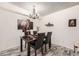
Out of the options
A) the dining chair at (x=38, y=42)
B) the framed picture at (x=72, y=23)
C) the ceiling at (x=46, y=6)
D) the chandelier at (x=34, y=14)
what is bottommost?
the dining chair at (x=38, y=42)

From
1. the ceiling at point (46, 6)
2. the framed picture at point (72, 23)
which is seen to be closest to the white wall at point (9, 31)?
the ceiling at point (46, 6)

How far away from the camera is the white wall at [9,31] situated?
6.59 ft

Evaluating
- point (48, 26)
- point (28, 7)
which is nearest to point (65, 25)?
point (48, 26)

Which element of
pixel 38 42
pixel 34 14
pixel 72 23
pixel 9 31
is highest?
pixel 34 14

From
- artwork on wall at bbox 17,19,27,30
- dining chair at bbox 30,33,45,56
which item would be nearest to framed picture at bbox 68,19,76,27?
dining chair at bbox 30,33,45,56

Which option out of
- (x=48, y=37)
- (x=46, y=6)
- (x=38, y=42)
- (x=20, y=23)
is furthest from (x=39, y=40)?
(x=46, y=6)

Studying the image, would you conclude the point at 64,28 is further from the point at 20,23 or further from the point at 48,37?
the point at 20,23

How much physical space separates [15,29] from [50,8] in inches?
28.3

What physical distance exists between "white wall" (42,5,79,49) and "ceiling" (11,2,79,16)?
0.22ft

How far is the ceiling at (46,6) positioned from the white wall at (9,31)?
0.20 metres

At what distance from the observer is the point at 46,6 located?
2.06 m

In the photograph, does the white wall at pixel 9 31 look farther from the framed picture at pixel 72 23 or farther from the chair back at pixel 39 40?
the framed picture at pixel 72 23

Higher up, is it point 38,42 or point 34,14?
point 34,14

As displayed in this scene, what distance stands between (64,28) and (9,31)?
3.18 feet
